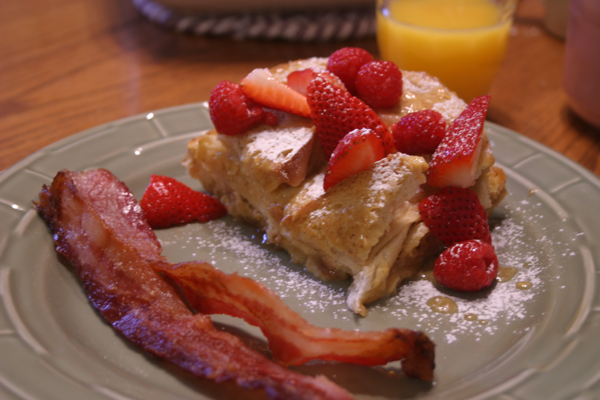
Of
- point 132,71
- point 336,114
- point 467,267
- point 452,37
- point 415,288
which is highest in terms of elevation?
point 336,114

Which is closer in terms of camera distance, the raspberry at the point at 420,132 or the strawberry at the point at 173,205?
the raspberry at the point at 420,132

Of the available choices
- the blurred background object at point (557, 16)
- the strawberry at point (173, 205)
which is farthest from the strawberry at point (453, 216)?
the blurred background object at point (557, 16)

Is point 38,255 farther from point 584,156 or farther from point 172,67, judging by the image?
point 584,156

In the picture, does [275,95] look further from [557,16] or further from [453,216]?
[557,16]

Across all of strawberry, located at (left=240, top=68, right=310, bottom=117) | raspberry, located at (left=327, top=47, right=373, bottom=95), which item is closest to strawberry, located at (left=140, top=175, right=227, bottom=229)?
strawberry, located at (left=240, top=68, right=310, bottom=117)

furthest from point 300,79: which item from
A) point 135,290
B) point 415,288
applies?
point 135,290

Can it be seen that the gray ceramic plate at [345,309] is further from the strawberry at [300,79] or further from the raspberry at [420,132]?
the strawberry at [300,79]
